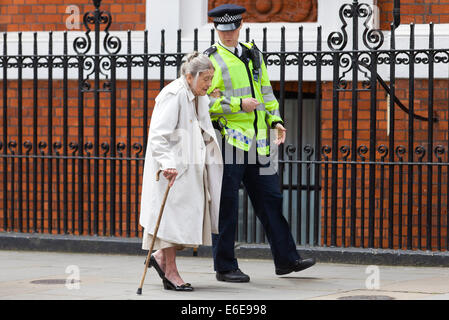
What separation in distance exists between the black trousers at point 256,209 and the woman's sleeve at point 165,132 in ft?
2.23

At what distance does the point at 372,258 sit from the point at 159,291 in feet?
8.18

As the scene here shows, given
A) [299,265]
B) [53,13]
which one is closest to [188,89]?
[299,265]

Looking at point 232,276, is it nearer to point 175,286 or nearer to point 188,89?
point 175,286

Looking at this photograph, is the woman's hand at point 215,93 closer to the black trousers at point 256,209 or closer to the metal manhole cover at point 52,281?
the black trousers at point 256,209

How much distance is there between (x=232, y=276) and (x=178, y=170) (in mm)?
1049

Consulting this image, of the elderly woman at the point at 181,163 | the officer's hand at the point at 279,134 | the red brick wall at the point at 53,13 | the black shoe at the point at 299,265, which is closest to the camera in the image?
the elderly woman at the point at 181,163

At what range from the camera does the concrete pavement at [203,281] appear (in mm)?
7121

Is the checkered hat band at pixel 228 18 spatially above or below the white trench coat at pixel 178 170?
above

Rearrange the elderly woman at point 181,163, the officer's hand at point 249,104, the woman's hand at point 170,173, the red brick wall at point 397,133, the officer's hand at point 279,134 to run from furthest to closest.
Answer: the red brick wall at point 397,133, the officer's hand at point 279,134, the officer's hand at point 249,104, the elderly woman at point 181,163, the woman's hand at point 170,173

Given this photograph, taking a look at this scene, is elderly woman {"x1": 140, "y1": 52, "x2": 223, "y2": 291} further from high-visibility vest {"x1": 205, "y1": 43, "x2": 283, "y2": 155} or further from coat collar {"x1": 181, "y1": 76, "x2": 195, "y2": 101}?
high-visibility vest {"x1": 205, "y1": 43, "x2": 283, "y2": 155}

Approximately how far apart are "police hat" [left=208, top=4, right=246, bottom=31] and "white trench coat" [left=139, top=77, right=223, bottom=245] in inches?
27.4

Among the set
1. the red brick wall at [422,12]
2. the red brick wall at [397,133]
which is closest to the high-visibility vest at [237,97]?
the red brick wall at [397,133]

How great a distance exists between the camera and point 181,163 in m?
7.29

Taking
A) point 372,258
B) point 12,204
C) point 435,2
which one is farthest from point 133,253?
point 435,2
